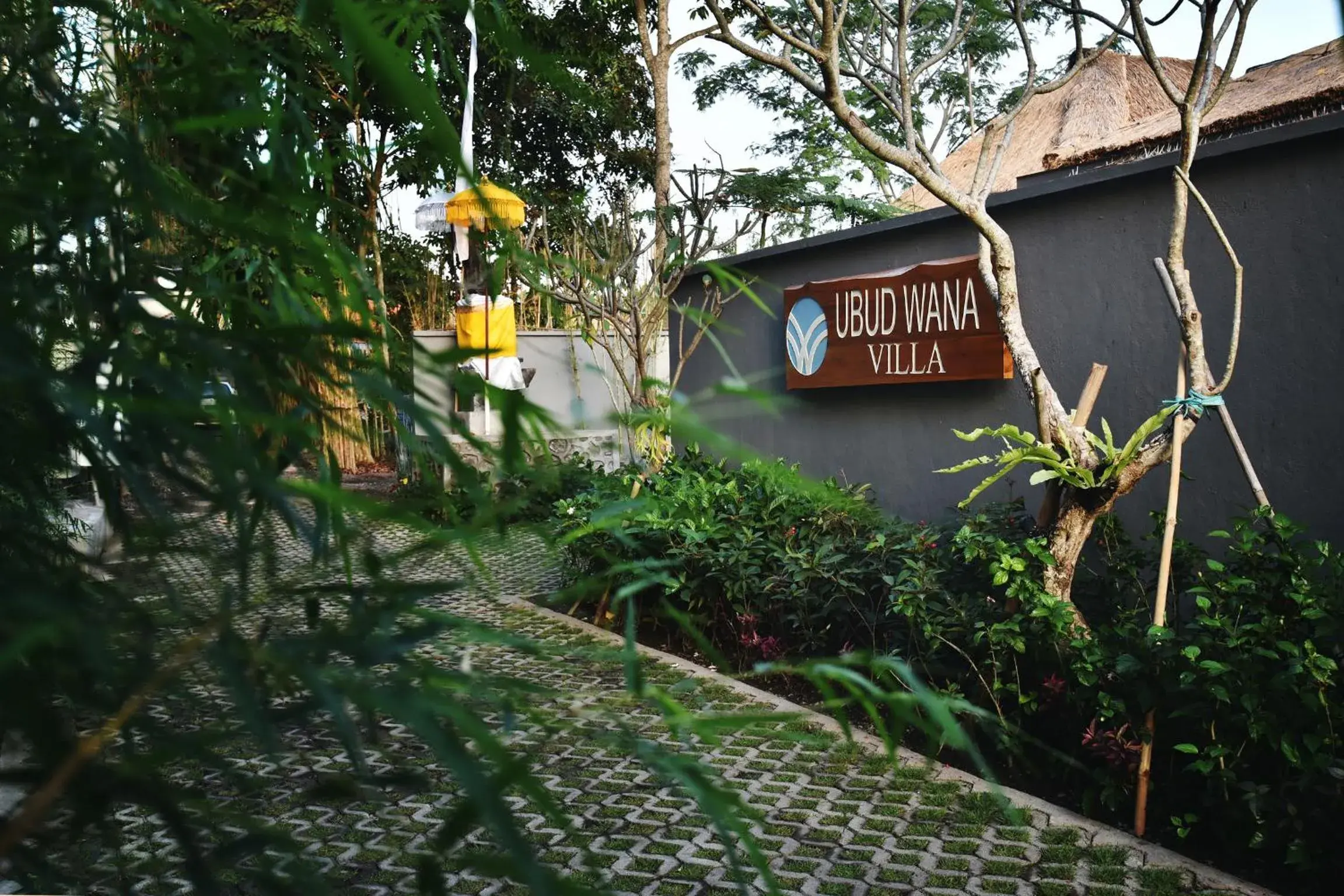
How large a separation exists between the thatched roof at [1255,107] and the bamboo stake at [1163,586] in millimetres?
6380

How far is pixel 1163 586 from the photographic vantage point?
360 cm

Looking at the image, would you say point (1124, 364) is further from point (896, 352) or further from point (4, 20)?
point (4, 20)

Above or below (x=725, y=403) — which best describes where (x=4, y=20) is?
above

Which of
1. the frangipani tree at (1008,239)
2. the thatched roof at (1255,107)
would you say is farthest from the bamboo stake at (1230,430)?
the thatched roof at (1255,107)

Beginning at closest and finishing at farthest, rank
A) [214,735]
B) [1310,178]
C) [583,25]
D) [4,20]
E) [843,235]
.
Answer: [214,735]
[4,20]
[1310,178]
[843,235]
[583,25]

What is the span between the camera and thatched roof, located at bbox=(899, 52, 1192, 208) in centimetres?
1642

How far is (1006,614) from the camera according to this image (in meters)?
4.00

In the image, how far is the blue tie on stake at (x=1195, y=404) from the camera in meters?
3.86

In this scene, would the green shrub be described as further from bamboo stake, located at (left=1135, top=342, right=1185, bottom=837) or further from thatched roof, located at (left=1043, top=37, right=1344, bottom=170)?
thatched roof, located at (left=1043, top=37, right=1344, bottom=170)

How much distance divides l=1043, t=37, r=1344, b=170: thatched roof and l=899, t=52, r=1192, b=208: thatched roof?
4.89m

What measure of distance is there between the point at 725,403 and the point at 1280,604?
115 inches

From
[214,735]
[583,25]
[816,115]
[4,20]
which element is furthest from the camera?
[816,115]

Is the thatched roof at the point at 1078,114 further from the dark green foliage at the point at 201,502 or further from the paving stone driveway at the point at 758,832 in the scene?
the dark green foliage at the point at 201,502

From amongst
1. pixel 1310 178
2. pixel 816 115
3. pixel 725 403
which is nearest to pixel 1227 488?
pixel 1310 178
